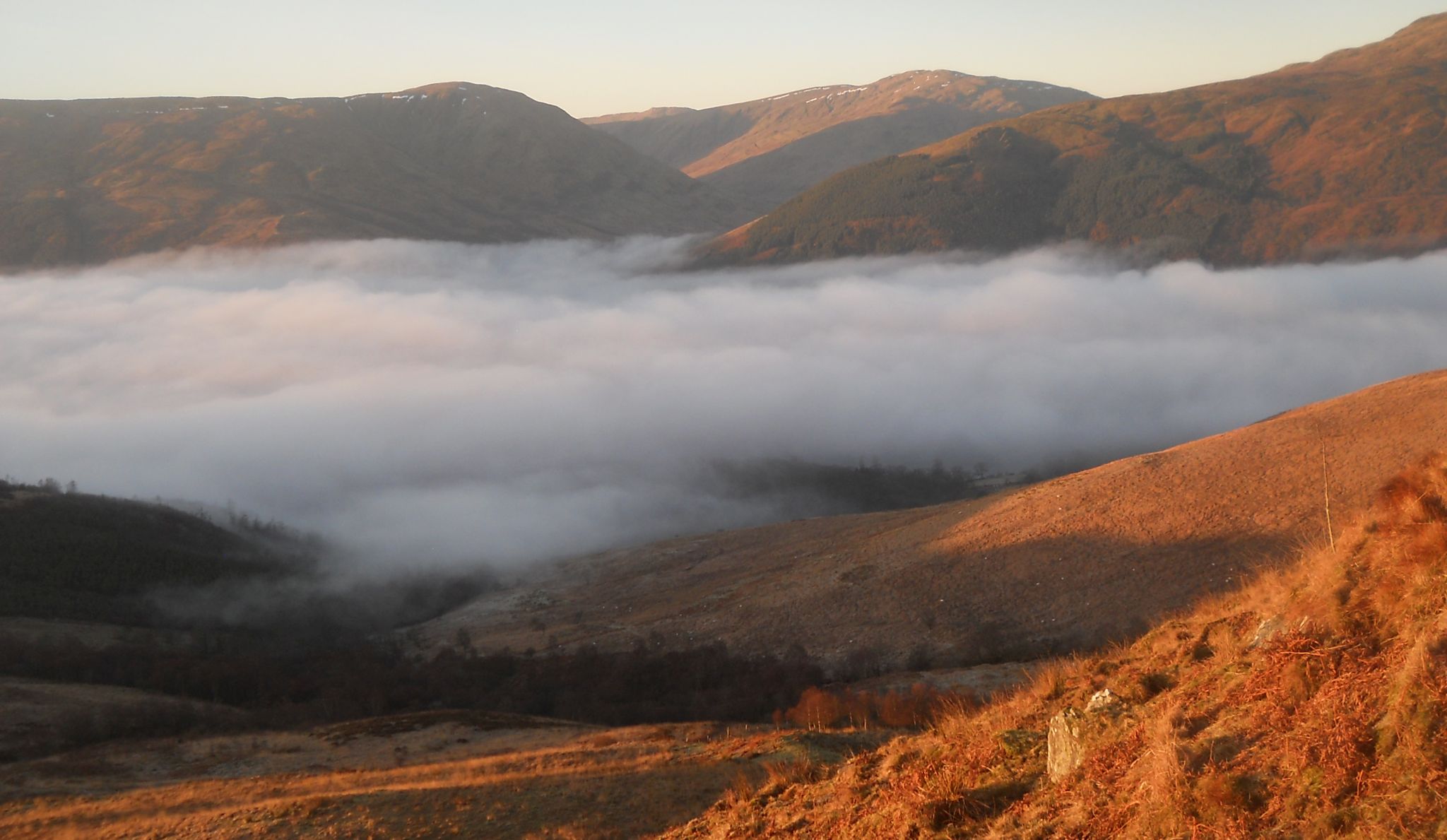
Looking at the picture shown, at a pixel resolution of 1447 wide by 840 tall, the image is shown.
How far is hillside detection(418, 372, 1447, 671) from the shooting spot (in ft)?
177

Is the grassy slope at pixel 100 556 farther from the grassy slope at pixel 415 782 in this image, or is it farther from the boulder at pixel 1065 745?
the boulder at pixel 1065 745

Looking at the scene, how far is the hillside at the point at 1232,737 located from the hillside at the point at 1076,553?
102ft

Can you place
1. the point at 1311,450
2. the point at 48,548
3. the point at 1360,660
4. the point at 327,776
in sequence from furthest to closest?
1. the point at 48,548
2. the point at 1311,450
3. the point at 327,776
4. the point at 1360,660

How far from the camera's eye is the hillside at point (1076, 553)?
53969 mm

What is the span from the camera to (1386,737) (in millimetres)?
11055

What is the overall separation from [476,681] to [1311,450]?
53.3 meters

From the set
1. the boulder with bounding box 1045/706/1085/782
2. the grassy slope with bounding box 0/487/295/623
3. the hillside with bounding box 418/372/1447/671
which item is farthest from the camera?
the grassy slope with bounding box 0/487/295/623

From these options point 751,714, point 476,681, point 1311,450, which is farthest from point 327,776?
point 1311,450

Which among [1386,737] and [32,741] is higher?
[1386,737]

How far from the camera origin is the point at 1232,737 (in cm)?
1258

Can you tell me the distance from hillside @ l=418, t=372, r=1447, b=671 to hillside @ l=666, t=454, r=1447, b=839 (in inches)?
1228

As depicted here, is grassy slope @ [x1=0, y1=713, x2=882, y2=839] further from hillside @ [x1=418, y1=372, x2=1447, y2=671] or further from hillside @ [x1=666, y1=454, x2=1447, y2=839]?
hillside @ [x1=418, y1=372, x2=1447, y2=671]

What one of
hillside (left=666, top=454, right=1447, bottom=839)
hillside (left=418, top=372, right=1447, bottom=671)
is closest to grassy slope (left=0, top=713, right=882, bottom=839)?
hillside (left=666, top=454, right=1447, bottom=839)

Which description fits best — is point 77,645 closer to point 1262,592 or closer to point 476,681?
point 476,681
